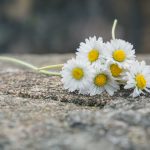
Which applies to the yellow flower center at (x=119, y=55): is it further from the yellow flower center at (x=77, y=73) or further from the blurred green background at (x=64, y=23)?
the blurred green background at (x=64, y=23)

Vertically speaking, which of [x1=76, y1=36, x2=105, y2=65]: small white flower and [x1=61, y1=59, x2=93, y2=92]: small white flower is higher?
[x1=76, y1=36, x2=105, y2=65]: small white flower

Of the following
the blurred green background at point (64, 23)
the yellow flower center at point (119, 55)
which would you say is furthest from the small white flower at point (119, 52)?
the blurred green background at point (64, 23)

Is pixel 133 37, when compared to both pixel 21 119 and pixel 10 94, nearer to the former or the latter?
pixel 10 94

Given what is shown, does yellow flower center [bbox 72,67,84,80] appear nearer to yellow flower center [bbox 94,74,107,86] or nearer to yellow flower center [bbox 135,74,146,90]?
yellow flower center [bbox 94,74,107,86]

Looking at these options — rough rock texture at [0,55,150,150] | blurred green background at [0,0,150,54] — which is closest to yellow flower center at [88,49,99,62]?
rough rock texture at [0,55,150,150]

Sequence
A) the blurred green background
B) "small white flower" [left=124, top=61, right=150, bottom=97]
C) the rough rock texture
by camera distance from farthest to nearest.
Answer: the blurred green background → "small white flower" [left=124, top=61, right=150, bottom=97] → the rough rock texture

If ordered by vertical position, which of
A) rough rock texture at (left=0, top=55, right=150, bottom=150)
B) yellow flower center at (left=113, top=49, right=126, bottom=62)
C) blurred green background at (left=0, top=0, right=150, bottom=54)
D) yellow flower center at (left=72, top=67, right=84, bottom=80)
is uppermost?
blurred green background at (left=0, top=0, right=150, bottom=54)
